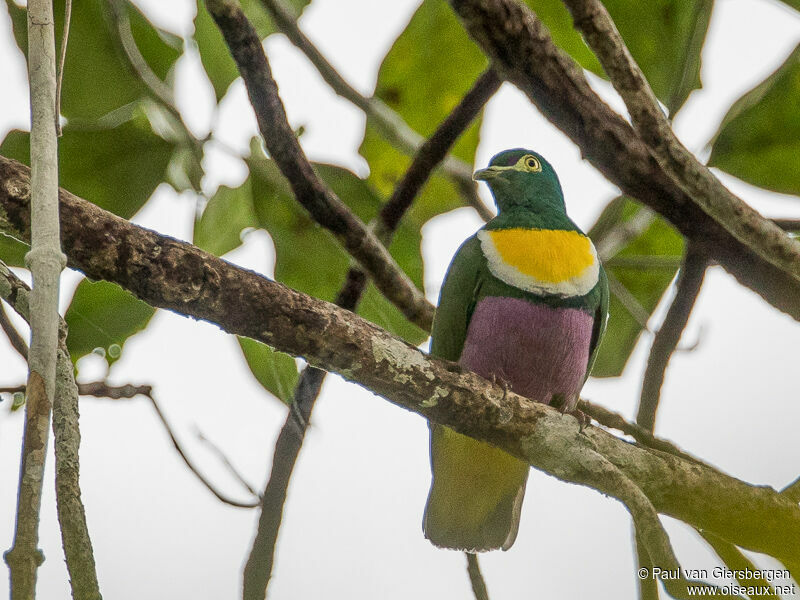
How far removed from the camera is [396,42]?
358 cm

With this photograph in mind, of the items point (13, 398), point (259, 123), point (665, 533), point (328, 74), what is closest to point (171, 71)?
point (328, 74)

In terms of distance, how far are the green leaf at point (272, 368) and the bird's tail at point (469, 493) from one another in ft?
1.80

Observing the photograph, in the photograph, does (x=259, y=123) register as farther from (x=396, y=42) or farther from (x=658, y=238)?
(x=658, y=238)

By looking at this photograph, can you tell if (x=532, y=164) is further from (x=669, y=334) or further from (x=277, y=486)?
(x=277, y=486)

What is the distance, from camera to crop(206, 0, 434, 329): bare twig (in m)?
2.49

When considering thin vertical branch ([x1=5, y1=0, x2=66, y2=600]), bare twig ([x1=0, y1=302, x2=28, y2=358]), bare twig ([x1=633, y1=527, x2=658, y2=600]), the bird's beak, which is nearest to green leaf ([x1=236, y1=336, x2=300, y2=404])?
bare twig ([x1=0, y1=302, x2=28, y2=358])

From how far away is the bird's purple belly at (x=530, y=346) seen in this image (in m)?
2.96

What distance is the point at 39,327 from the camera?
1179mm

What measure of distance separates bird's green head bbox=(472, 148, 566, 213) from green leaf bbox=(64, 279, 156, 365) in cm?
138

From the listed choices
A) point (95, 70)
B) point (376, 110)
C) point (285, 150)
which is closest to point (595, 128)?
point (285, 150)

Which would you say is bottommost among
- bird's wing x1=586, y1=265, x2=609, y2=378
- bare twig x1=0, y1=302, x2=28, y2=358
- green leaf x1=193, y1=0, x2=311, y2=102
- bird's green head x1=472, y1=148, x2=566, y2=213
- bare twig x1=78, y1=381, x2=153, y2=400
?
bare twig x1=78, y1=381, x2=153, y2=400

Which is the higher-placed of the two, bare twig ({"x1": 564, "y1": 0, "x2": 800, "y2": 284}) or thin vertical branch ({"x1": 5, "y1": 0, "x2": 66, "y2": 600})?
bare twig ({"x1": 564, "y1": 0, "x2": 800, "y2": 284})

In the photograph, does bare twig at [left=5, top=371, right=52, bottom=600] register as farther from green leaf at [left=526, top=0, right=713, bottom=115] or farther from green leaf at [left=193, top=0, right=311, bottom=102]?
green leaf at [left=526, top=0, right=713, bottom=115]

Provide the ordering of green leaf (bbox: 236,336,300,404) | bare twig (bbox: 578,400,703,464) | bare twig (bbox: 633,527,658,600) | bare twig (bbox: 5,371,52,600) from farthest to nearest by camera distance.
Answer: green leaf (bbox: 236,336,300,404)
bare twig (bbox: 578,400,703,464)
bare twig (bbox: 633,527,658,600)
bare twig (bbox: 5,371,52,600)
